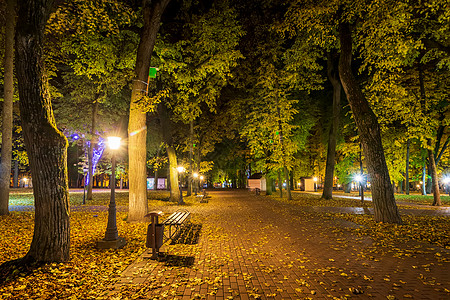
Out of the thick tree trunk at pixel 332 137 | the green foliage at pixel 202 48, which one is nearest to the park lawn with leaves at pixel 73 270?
the green foliage at pixel 202 48

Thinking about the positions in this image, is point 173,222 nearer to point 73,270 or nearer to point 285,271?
point 73,270

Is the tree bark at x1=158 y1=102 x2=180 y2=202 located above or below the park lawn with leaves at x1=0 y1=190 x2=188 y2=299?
above

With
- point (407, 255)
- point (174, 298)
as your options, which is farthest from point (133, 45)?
point (407, 255)

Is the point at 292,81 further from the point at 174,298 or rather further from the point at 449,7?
the point at 174,298

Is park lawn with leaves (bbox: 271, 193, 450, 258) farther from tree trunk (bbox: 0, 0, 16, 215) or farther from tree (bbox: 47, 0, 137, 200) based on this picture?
tree trunk (bbox: 0, 0, 16, 215)

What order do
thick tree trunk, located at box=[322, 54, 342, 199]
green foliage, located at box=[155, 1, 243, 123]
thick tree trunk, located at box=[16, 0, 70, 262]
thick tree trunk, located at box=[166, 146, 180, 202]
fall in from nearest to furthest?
thick tree trunk, located at box=[16, 0, 70, 262] < green foliage, located at box=[155, 1, 243, 123] < thick tree trunk, located at box=[166, 146, 180, 202] < thick tree trunk, located at box=[322, 54, 342, 199]

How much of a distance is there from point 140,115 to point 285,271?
758 centimetres

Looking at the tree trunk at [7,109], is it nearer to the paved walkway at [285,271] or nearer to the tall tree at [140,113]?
the tall tree at [140,113]

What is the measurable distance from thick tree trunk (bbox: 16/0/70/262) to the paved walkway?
166cm

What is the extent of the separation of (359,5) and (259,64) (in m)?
12.9

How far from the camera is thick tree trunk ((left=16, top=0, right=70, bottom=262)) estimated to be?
470cm

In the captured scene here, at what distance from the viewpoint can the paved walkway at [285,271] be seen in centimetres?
391

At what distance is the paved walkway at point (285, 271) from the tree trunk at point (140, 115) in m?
3.34

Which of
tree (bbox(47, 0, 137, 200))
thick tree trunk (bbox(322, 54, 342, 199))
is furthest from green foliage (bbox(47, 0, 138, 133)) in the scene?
thick tree trunk (bbox(322, 54, 342, 199))
